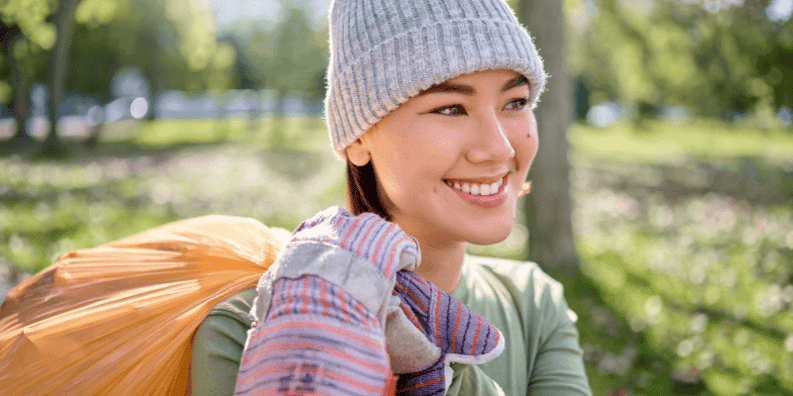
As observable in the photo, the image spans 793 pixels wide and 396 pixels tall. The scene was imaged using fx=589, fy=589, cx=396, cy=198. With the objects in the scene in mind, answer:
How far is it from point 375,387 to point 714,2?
9.04m

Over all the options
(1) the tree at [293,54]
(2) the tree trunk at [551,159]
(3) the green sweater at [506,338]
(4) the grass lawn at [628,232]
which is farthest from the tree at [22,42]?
(1) the tree at [293,54]

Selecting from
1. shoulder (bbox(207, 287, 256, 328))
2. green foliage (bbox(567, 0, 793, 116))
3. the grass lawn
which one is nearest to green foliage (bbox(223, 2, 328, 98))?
the grass lawn

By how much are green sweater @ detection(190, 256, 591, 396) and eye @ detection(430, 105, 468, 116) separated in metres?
0.69

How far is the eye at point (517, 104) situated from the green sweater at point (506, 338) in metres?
0.69

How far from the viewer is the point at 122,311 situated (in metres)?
1.66

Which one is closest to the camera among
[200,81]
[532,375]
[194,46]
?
[532,375]

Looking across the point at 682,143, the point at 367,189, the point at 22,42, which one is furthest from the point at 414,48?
the point at 682,143

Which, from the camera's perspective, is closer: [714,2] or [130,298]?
[130,298]

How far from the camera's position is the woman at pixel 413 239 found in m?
1.12

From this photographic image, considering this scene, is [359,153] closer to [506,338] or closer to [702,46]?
[506,338]

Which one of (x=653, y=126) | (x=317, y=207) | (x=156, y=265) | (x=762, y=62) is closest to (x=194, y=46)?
(x=317, y=207)

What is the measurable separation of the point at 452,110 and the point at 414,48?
0.23m

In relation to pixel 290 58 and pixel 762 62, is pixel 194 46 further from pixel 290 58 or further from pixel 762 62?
pixel 762 62

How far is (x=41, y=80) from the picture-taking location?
8.68 metres
